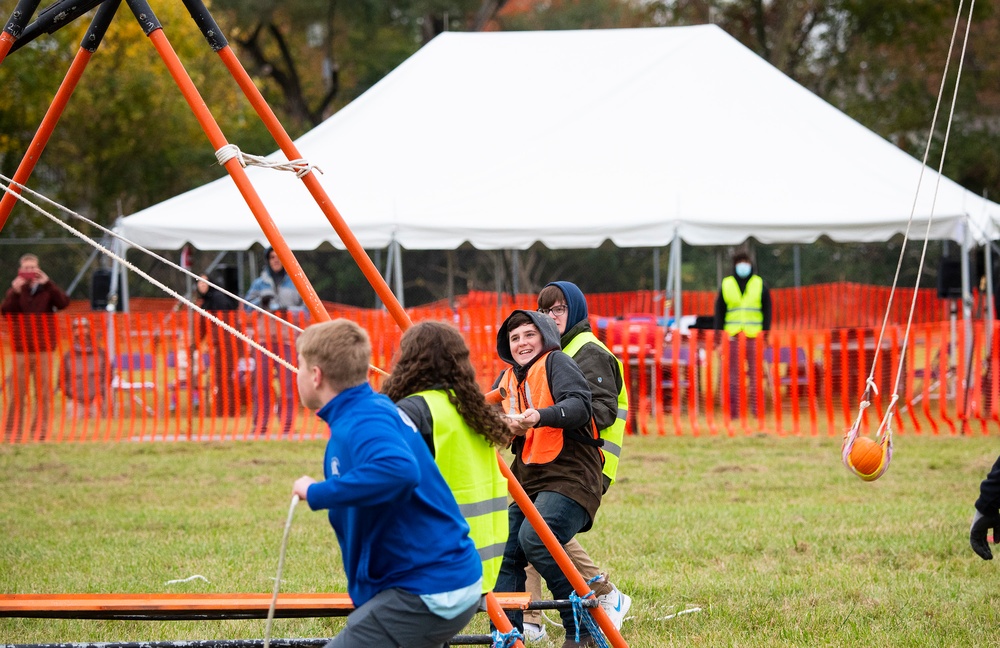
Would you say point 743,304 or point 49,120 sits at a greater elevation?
point 49,120

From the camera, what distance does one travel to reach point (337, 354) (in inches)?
120

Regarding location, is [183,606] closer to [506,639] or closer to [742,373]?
[506,639]

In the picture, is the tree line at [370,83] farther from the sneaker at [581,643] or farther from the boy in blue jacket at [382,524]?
the boy in blue jacket at [382,524]

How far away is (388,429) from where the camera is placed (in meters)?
2.96

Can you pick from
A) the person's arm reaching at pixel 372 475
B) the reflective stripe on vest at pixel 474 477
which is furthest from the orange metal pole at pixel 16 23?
the person's arm reaching at pixel 372 475

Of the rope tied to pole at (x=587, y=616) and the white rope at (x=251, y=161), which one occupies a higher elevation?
the white rope at (x=251, y=161)

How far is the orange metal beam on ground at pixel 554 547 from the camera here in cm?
409

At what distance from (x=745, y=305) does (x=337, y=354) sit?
10777 millimetres

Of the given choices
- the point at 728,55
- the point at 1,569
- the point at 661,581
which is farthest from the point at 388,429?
the point at 728,55

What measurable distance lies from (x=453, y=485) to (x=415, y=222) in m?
10.0

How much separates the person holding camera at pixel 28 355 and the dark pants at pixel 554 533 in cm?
902

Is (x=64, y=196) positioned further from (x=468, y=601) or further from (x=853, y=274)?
(x=468, y=601)

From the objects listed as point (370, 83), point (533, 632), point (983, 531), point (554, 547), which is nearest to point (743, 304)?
point (983, 531)

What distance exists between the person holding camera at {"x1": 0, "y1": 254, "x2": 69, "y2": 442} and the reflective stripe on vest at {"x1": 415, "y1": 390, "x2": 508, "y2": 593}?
396 inches
